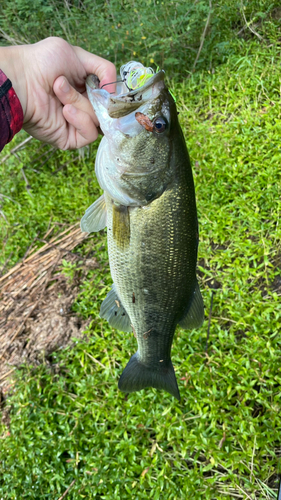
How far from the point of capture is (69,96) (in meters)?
1.64

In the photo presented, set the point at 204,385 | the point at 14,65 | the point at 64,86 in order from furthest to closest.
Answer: the point at 204,385 → the point at 14,65 → the point at 64,86

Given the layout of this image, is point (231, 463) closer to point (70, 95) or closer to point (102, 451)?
point (102, 451)

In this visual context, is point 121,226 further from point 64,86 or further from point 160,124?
point 64,86

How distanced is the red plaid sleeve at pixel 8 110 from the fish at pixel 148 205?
1.39 ft

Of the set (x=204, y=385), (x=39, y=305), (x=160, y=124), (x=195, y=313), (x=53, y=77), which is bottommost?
(x=204, y=385)

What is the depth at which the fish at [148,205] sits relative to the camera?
1339mm

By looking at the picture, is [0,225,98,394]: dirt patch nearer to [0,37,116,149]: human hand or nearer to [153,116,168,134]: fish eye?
[0,37,116,149]: human hand

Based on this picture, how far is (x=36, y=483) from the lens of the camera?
2490 millimetres

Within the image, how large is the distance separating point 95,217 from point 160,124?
54 cm

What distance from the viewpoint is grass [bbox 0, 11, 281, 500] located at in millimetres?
2344

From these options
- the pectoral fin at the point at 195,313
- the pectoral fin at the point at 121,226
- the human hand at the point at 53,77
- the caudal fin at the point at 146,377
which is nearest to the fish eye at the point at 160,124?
the pectoral fin at the point at 121,226

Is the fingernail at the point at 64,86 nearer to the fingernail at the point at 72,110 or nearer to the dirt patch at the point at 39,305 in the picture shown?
the fingernail at the point at 72,110

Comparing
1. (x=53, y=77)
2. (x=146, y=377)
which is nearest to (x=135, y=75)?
(x=53, y=77)

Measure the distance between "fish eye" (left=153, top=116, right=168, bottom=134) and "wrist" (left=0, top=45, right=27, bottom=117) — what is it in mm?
855
